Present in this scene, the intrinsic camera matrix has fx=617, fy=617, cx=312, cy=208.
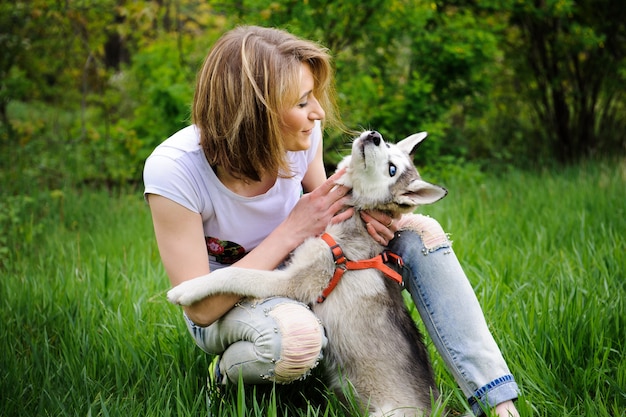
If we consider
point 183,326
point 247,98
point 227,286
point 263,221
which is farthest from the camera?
point 183,326

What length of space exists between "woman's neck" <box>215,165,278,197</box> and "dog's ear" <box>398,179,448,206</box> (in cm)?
59

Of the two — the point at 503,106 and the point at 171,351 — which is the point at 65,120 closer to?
the point at 503,106

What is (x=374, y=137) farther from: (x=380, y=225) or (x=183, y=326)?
(x=183, y=326)

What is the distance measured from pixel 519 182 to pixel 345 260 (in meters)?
4.18

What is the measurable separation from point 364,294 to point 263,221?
607mm

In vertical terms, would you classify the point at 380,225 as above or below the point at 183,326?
above

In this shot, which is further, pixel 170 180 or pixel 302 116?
pixel 302 116

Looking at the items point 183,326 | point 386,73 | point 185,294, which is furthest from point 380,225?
point 386,73

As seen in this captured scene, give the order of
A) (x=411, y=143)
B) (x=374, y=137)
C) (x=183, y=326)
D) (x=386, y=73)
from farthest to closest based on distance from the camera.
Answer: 1. (x=386, y=73)
2. (x=183, y=326)
3. (x=411, y=143)
4. (x=374, y=137)

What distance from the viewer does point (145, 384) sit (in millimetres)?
2684

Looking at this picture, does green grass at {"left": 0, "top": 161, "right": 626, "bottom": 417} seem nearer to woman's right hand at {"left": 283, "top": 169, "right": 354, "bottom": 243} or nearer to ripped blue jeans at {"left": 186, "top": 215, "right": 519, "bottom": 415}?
ripped blue jeans at {"left": 186, "top": 215, "right": 519, "bottom": 415}

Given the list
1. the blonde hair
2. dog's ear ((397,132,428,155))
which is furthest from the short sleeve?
dog's ear ((397,132,428,155))

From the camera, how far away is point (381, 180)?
2.71 metres

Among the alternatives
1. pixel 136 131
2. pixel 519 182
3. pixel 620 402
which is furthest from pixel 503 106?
pixel 620 402
